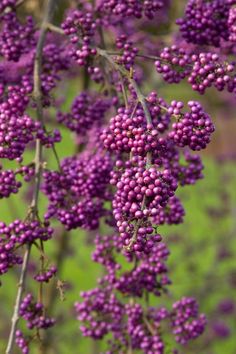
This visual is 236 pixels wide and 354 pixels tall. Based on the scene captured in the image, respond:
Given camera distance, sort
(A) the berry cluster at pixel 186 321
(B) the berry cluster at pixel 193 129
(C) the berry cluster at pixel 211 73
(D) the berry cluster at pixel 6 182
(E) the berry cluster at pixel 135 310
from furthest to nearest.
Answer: (A) the berry cluster at pixel 186 321
(E) the berry cluster at pixel 135 310
(D) the berry cluster at pixel 6 182
(C) the berry cluster at pixel 211 73
(B) the berry cluster at pixel 193 129

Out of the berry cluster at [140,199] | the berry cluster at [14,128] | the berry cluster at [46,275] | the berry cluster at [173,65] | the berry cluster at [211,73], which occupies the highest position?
the berry cluster at [173,65]

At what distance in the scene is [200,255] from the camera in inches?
504

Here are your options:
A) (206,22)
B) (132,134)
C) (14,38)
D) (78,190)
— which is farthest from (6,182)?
(206,22)

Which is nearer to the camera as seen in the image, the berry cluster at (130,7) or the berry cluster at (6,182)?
the berry cluster at (6,182)

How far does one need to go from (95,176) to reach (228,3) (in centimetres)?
125

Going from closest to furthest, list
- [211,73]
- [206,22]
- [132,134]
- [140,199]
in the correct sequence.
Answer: [140,199] < [132,134] < [211,73] < [206,22]

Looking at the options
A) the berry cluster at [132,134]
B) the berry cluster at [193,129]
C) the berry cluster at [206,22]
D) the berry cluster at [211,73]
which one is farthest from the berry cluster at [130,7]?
the berry cluster at [193,129]

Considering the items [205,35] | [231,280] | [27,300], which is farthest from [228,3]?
[231,280]

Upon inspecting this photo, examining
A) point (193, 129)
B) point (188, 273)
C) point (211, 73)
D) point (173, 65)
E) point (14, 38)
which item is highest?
point (188, 273)

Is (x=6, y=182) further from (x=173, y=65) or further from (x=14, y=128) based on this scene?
(x=173, y=65)

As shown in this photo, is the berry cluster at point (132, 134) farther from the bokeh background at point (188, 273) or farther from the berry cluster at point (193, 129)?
the bokeh background at point (188, 273)

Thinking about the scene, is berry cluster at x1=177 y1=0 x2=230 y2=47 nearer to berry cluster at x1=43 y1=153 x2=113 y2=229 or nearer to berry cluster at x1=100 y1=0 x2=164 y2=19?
berry cluster at x1=100 y1=0 x2=164 y2=19

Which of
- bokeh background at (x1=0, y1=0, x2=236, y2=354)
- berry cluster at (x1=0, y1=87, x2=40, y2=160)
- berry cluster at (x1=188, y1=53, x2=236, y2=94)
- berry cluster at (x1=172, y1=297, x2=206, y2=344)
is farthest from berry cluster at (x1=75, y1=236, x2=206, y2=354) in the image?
bokeh background at (x1=0, y1=0, x2=236, y2=354)

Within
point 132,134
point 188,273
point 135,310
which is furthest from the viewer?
point 188,273
